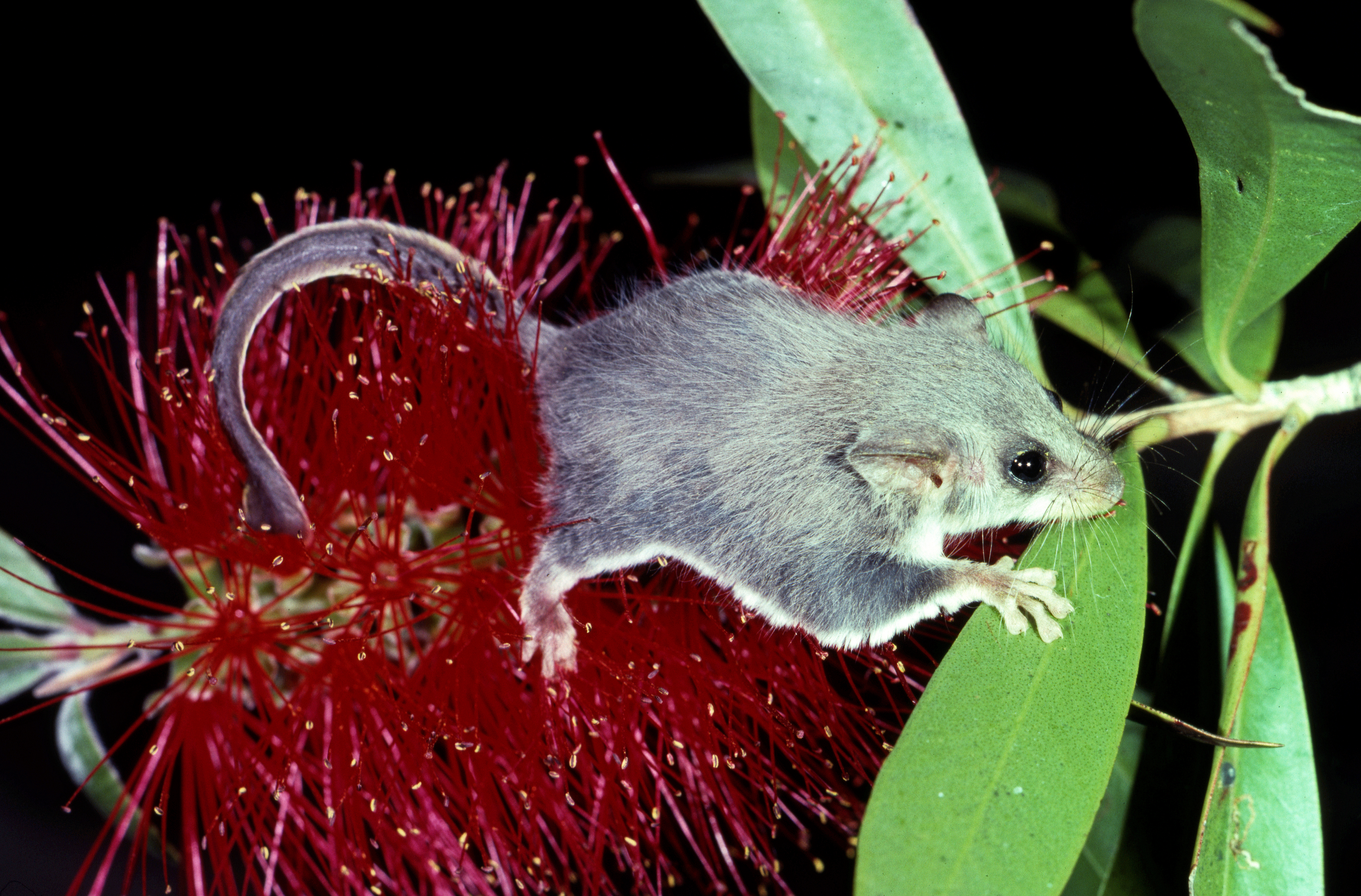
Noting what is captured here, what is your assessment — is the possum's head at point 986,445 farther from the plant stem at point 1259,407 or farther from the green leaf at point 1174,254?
the green leaf at point 1174,254

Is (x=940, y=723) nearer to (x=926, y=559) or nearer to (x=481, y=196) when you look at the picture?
(x=926, y=559)

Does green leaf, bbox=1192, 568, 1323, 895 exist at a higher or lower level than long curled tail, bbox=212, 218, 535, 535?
lower

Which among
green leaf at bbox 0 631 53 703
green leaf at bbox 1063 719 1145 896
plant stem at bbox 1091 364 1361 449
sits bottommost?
green leaf at bbox 1063 719 1145 896

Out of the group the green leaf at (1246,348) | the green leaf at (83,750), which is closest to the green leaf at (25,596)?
the green leaf at (83,750)

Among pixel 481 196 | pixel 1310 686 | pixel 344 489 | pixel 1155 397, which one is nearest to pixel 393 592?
pixel 344 489

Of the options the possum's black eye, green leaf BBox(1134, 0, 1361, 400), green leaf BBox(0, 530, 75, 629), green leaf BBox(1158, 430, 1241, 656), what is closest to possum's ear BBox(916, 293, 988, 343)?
the possum's black eye

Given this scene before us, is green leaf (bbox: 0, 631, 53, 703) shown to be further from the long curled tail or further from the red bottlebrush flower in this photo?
the long curled tail

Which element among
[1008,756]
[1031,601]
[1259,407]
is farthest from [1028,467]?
[1259,407]
